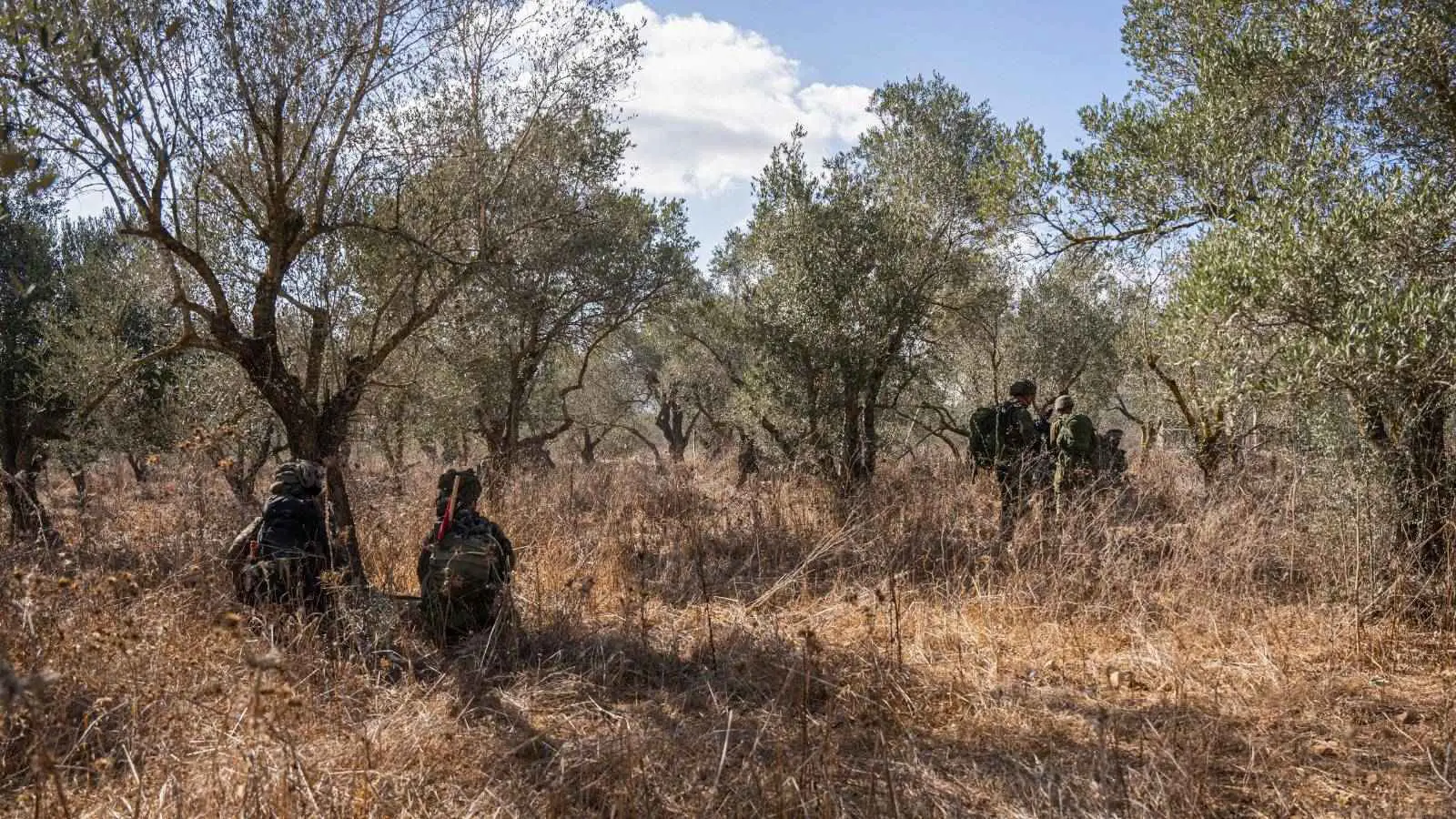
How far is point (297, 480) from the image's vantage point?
17.2 ft

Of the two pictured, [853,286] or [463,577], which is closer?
[463,577]

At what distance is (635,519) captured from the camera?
9.89 meters

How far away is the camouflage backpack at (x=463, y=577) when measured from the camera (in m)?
5.20

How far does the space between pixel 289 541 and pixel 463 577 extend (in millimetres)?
1058

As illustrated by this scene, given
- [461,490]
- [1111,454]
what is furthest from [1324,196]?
[1111,454]

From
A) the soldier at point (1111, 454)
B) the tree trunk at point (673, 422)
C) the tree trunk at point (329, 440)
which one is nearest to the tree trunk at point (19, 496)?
the tree trunk at point (329, 440)

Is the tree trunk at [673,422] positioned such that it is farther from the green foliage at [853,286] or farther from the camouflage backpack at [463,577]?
the camouflage backpack at [463,577]

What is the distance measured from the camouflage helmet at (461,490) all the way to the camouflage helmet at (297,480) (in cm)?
74

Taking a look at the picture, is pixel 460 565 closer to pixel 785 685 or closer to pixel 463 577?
pixel 463 577

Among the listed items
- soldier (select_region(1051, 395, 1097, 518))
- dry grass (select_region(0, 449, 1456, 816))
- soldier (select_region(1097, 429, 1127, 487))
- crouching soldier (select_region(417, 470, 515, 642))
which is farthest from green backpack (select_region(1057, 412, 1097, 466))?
crouching soldier (select_region(417, 470, 515, 642))

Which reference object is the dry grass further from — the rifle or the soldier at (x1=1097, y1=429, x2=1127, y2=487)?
the soldier at (x1=1097, y1=429, x2=1127, y2=487)

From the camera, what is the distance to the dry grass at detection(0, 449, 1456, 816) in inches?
129

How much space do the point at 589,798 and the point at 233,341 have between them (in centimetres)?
481

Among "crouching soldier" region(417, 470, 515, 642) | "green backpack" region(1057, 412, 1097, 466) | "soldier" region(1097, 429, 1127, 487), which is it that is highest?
"green backpack" region(1057, 412, 1097, 466)
